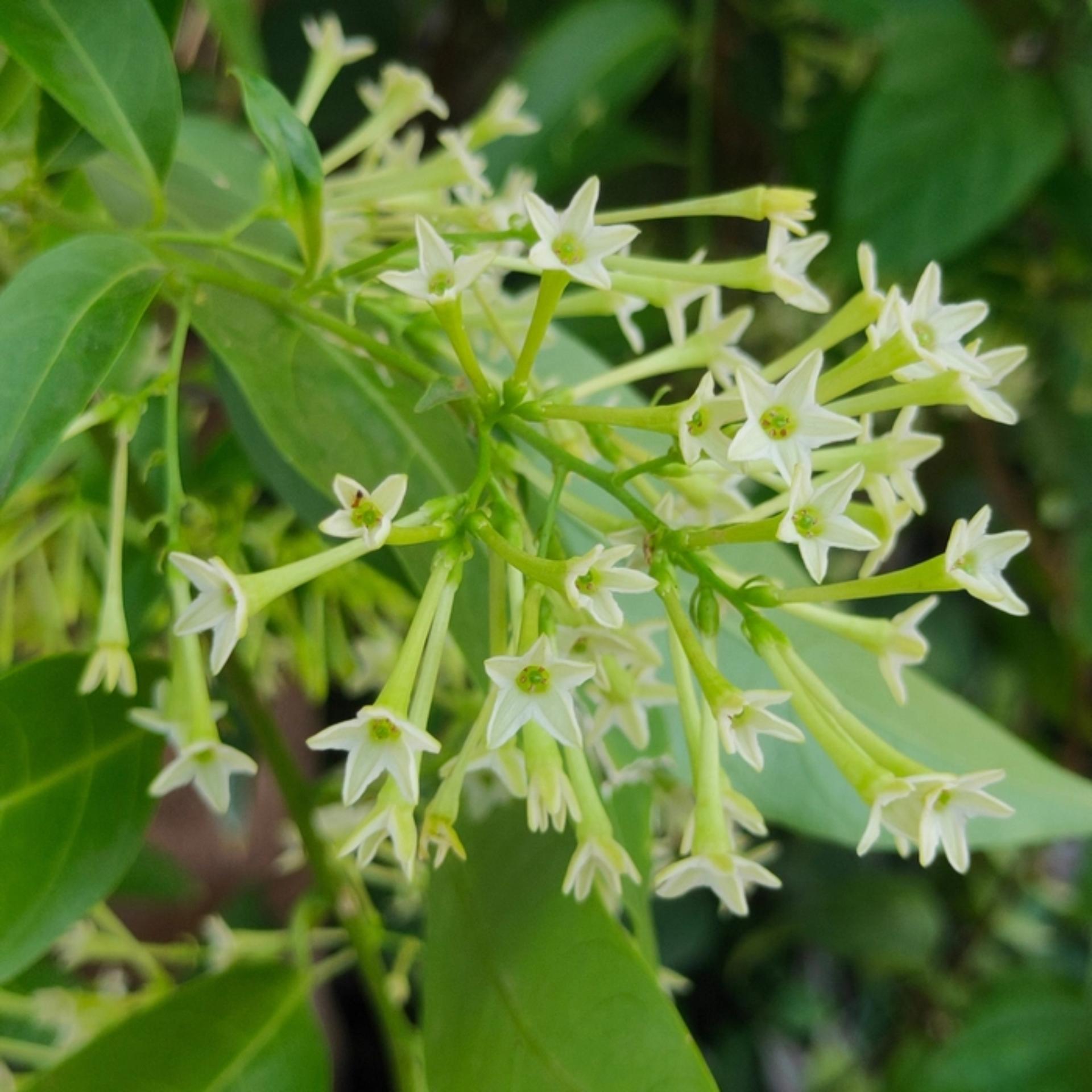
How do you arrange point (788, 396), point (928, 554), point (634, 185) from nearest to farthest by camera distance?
point (788, 396)
point (634, 185)
point (928, 554)

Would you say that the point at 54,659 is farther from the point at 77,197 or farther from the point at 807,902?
the point at 807,902

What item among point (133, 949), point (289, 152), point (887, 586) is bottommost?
point (133, 949)

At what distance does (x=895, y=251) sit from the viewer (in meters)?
0.91

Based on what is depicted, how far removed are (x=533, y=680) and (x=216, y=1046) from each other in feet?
1.07

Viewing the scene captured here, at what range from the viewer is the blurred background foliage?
938 mm

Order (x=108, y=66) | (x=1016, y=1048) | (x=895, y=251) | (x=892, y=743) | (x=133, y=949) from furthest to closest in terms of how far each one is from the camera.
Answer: (x=1016, y=1048) < (x=895, y=251) < (x=133, y=949) < (x=892, y=743) < (x=108, y=66)

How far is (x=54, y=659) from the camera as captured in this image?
0.49 m

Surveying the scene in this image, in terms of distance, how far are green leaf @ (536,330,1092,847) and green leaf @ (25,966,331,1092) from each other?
0.26m

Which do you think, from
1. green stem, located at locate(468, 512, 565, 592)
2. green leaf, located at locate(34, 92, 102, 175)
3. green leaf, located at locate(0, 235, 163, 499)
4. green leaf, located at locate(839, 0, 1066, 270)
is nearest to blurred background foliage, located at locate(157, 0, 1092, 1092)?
green leaf, located at locate(839, 0, 1066, 270)

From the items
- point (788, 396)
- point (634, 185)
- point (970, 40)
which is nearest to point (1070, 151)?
point (970, 40)

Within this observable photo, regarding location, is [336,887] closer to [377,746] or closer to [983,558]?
[377,746]

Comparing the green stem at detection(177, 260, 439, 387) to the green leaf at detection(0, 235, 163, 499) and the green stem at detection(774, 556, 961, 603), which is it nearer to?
the green leaf at detection(0, 235, 163, 499)

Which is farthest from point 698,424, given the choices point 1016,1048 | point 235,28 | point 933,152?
point 1016,1048

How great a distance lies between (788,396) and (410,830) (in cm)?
21
